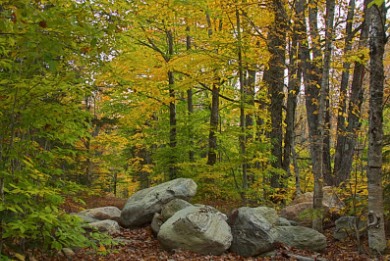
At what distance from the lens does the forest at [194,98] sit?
433cm

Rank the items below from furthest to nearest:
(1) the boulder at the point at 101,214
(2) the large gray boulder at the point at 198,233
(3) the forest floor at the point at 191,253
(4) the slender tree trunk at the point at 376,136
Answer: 1. (1) the boulder at the point at 101,214
2. (2) the large gray boulder at the point at 198,233
3. (3) the forest floor at the point at 191,253
4. (4) the slender tree trunk at the point at 376,136

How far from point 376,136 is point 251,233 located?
3.25 m

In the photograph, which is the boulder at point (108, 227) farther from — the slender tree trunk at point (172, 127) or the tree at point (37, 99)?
the tree at point (37, 99)

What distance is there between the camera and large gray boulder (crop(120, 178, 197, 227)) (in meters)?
9.73

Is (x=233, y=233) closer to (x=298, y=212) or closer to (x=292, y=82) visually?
(x=298, y=212)

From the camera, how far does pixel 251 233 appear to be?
7.69 metres

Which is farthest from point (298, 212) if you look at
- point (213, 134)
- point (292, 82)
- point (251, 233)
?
point (213, 134)

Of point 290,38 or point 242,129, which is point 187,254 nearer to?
point 242,129

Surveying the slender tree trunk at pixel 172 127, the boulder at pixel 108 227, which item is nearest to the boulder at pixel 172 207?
the boulder at pixel 108 227

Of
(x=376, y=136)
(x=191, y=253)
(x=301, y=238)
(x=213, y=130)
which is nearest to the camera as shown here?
(x=376, y=136)

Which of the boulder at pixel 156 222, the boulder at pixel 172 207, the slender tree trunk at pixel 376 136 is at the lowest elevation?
the boulder at pixel 156 222

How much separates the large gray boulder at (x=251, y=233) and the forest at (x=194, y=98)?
1.10 meters

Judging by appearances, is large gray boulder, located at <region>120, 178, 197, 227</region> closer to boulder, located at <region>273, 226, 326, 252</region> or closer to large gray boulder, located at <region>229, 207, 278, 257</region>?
large gray boulder, located at <region>229, 207, 278, 257</region>

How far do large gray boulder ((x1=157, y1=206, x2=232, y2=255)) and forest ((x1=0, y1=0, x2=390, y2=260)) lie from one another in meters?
1.79
